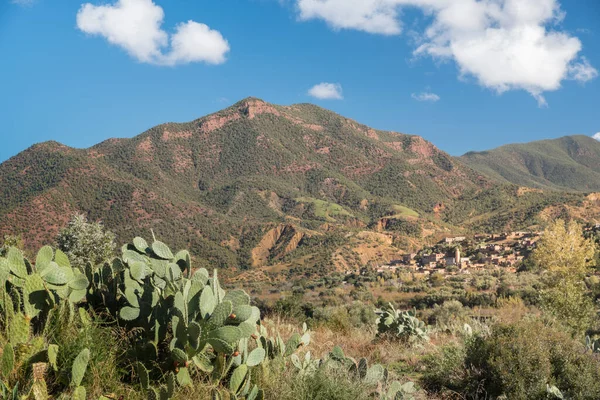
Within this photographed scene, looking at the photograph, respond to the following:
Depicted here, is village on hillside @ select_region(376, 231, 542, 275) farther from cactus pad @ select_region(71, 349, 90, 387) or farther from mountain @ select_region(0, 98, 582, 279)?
cactus pad @ select_region(71, 349, 90, 387)

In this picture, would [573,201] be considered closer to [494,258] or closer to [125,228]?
[494,258]

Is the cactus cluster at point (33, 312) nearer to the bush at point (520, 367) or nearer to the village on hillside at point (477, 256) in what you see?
the bush at point (520, 367)

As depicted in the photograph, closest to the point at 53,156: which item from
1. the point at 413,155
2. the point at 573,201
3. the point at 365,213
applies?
the point at 365,213

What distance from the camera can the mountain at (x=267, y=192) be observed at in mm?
66438

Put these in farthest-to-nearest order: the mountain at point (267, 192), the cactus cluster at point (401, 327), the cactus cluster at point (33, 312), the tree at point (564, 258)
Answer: the mountain at point (267, 192) < the tree at point (564, 258) < the cactus cluster at point (401, 327) < the cactus cluster at point (33, 312)

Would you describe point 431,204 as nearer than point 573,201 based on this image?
No

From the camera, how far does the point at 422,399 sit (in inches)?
157

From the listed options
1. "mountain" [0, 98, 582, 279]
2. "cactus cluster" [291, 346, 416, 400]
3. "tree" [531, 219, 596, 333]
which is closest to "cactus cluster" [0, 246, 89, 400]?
"cactus cluster" [291, 346, 416, 400]

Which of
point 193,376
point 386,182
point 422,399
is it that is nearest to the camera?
point 193,376

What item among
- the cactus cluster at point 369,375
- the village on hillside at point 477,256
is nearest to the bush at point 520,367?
the cactus cluster at point 369,375

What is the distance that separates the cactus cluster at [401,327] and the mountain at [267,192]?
47395 mm

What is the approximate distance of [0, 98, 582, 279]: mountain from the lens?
66438 millimetres

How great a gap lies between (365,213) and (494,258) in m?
59.9

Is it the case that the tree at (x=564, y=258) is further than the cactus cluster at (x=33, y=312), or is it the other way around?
the tree at (x=564, y=258)
